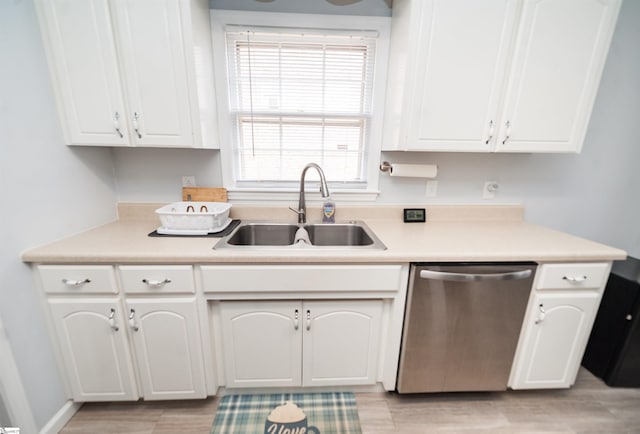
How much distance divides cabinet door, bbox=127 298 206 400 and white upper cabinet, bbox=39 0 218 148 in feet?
2.70

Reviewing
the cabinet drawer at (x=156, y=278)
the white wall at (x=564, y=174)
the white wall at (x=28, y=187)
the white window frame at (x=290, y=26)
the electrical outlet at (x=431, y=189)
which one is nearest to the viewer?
the white wall at (x=28, y=187)

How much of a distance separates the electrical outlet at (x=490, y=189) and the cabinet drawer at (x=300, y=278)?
1.06m

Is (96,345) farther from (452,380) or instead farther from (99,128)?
(452,380)

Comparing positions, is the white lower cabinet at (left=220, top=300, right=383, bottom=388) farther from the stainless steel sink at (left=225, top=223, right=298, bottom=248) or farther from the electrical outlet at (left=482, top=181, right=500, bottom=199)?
the electrical outlet at (left=482, top=181, right=500, bottom=199)

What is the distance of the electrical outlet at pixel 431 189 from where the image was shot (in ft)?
5.64

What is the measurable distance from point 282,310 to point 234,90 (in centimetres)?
134

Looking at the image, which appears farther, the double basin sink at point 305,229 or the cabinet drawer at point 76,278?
the double basin sink at point 305,229

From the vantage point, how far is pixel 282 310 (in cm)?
122

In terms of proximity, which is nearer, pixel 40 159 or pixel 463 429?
pixel 40 159

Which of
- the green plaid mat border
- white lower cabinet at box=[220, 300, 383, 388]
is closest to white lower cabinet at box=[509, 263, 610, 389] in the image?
white lower cabinet at box=[220, 300, 383, 388]

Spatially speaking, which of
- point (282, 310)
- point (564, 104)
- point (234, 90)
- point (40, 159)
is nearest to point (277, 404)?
point (282, 310)

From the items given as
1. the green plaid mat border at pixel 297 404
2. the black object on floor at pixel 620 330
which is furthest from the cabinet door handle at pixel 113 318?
the black object on floor at pixel 620 330

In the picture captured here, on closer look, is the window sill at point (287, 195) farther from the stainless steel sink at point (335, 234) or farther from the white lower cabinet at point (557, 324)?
the white lower cabinet at point (557, 324)

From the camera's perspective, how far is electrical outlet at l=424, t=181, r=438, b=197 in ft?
5.64
